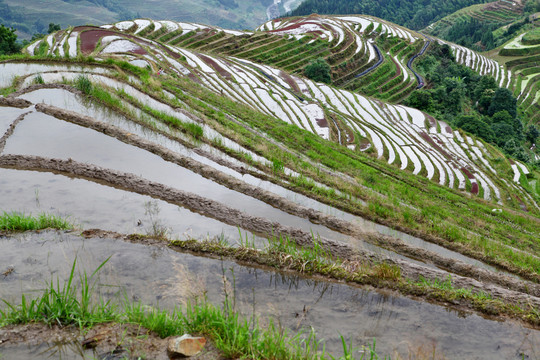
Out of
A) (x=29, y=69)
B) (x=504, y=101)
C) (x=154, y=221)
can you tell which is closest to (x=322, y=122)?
(x=29, y=69)

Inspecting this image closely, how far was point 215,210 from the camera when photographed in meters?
6.65

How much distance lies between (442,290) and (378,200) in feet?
13.9

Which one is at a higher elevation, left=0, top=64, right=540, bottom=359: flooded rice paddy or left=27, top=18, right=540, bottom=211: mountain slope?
left=27, top=18, right=540, bottom=211: mountain slope

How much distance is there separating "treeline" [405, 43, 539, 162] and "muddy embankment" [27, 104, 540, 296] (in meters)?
38.9

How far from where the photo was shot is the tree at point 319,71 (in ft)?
154

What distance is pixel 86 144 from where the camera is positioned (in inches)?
349

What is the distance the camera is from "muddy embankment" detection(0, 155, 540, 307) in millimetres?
5039

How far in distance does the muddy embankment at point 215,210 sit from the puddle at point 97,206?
0.19 m

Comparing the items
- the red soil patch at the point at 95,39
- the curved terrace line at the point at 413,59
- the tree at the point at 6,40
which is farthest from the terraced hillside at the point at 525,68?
the tree at the point at 6,40

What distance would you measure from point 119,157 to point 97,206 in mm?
2425

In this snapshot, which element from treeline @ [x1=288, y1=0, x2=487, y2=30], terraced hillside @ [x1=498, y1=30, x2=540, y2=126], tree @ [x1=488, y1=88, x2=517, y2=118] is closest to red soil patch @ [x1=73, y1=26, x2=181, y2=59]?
tree @ [x1=488, y1=88, x2=517, y2=118]

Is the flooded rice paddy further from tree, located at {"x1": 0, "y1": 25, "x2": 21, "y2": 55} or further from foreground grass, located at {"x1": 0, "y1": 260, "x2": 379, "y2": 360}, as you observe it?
tree, located at {"x1": 0, "y1": 25, "x2": 21, "y2": 55}

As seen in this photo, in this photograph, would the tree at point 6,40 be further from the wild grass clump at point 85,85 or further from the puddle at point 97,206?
the puddle at point 97,206

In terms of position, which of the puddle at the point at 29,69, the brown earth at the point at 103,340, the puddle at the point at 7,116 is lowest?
the brown earth at the point at 103,340
